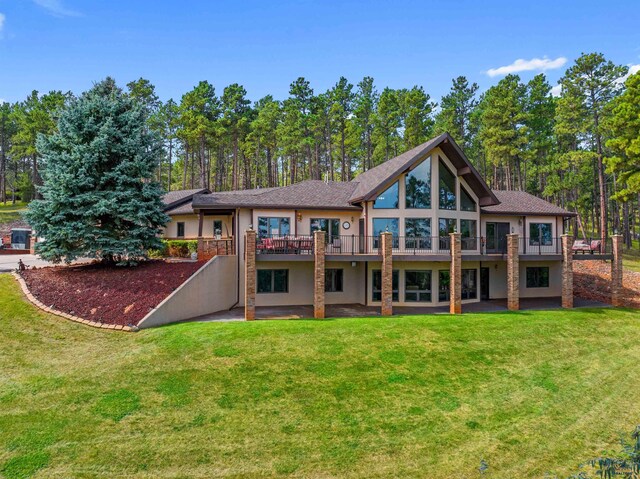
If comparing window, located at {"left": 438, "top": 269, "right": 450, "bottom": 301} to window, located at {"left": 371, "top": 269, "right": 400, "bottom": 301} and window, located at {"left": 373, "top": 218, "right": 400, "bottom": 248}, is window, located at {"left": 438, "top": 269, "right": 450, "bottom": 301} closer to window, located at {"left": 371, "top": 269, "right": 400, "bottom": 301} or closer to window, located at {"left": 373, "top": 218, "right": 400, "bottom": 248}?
window, located at {"left": 371, "top": 269, "right": 400, "bottom": 301}

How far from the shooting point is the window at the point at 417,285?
17953 mm

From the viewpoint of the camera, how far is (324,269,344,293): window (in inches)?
739

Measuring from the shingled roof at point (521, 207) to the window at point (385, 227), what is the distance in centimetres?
576

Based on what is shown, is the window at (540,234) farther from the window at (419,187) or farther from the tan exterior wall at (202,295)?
the tan exterior wall at (202,295)

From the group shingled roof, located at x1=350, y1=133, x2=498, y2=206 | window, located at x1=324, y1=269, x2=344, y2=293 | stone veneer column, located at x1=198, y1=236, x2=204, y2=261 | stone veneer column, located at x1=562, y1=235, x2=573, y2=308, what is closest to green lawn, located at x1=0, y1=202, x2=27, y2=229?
stone veneer column, located at x1=198, y1=236, x2=204, y2=261

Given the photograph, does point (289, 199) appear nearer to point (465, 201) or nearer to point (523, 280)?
point (465, 201)

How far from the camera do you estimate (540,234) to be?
2203cm

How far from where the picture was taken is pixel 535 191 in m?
49.2

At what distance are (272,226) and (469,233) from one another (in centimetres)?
1005

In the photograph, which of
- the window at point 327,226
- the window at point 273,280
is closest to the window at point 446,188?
the window at point 327,226

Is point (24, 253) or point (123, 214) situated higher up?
point (123, 214)

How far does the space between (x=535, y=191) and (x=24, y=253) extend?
5512cm

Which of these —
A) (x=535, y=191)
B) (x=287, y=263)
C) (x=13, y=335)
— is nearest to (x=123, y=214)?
(x=13, y=335)

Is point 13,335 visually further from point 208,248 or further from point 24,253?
point 24,253
